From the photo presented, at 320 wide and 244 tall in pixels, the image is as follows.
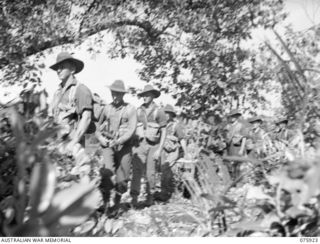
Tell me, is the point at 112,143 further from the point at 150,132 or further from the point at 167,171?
the point at 167,171

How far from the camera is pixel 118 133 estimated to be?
487 centimetres

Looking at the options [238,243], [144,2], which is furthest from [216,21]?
[238,243]

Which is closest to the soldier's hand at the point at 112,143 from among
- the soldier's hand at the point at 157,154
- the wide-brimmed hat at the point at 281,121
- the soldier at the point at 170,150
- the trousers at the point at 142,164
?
the trousers at the point at 142,164

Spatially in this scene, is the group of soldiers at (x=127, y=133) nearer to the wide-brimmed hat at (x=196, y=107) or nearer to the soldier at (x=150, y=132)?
the soldier at (x=150, y=132)

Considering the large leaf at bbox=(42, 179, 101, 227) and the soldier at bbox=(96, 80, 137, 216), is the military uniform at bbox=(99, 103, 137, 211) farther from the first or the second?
the large leaf at bbox=(42, 179, 101, 227)

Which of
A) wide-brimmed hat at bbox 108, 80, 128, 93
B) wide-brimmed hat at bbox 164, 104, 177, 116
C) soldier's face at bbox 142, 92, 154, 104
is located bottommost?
wide-brimmed hat at bbox 108, 80, 128, 93

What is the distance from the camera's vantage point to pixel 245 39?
7.11 m

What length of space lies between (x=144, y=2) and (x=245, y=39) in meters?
2.61

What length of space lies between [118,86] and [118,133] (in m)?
0.51

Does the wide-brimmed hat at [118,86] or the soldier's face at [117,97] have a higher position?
the wide-brimmed hat at [118,86]

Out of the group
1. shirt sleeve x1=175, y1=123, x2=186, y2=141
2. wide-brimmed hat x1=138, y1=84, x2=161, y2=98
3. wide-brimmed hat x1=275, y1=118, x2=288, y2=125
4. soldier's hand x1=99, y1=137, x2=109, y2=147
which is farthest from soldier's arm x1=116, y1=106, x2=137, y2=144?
wide-brimmed hat x1=275, y1=118, x2=288, y2=125

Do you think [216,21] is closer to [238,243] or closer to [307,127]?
[307,127]

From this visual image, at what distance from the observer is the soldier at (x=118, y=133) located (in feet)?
15.8

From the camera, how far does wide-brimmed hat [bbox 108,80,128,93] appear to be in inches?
194
